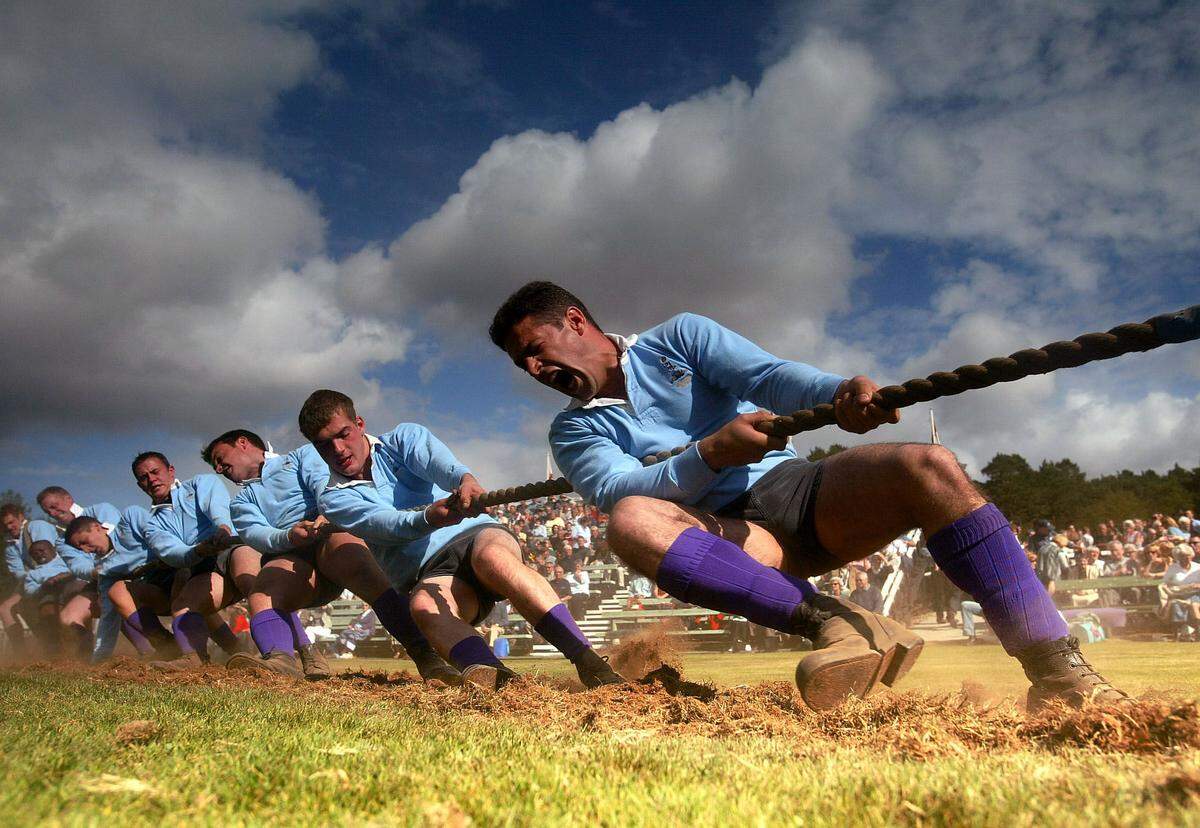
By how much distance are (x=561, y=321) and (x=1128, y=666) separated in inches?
171

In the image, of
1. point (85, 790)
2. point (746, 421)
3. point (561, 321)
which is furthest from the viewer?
point (561, 321)

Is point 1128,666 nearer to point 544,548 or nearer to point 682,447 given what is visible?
point 682,447

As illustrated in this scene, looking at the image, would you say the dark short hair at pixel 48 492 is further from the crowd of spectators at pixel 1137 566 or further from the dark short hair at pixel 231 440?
the crowd of spectators at pixel 1137 566

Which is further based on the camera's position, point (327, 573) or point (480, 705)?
point (327, 573)

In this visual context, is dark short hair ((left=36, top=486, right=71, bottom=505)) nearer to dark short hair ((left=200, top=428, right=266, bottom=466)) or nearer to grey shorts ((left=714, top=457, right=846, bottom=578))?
dark short hair ((left=200, top=428, right=266, bottom=466))

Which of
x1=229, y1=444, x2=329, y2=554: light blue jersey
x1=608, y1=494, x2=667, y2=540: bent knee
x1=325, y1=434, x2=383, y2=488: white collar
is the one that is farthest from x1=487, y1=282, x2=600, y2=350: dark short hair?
x1=229, y1=444, x2=329, y2=554: light blue jersey

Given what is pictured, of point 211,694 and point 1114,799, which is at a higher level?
A: point 1114,799

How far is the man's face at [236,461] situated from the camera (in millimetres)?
6816

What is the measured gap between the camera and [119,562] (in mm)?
8344

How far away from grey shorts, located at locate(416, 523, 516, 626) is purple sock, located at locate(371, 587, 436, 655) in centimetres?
51

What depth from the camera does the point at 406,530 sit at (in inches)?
171

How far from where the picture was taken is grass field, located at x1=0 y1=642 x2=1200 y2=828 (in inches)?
47.3

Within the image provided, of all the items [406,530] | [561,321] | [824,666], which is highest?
[561,321]

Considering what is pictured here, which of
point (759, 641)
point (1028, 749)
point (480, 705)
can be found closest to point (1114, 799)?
point (1028, 749)
